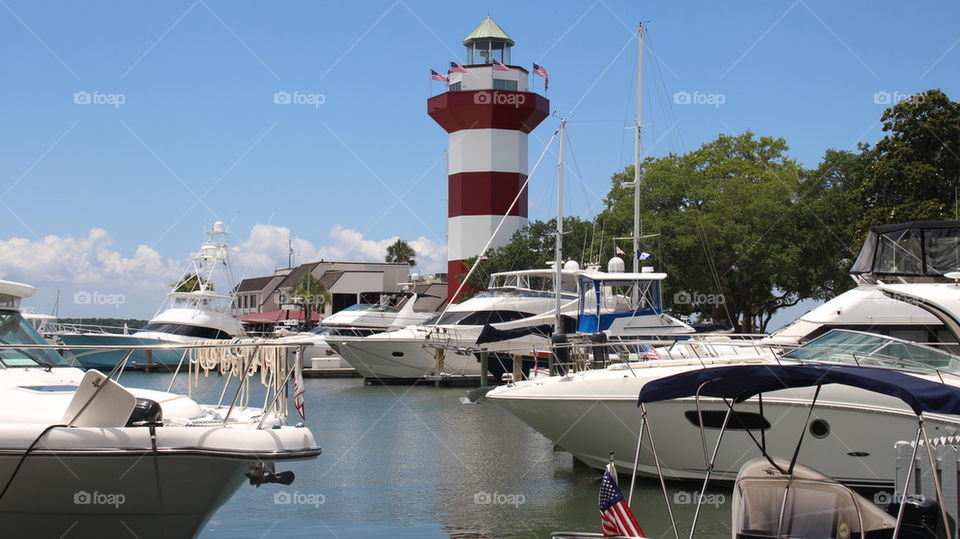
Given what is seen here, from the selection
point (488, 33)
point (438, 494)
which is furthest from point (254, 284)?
point (438, 494)

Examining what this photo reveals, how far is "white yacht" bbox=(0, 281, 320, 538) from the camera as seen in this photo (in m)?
8.66

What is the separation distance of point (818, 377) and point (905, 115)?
2938cm

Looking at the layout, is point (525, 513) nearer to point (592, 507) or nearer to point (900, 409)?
point (592, 507)

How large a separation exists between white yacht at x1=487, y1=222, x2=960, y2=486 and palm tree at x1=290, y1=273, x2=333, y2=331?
197 ft

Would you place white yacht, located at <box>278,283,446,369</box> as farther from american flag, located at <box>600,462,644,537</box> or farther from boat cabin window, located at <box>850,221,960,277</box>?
american flag, located at <box>600,462,644,537</box>

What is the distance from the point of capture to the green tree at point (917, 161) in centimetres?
3409

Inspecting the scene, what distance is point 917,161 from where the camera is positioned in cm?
3462

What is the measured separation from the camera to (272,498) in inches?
611

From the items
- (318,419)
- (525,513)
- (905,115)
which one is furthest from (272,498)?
(905,115)

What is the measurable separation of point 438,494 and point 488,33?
48159 mm

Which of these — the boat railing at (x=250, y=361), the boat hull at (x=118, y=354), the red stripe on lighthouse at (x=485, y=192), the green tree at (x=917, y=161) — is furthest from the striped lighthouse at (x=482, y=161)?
the boat railing at (x=250, y=361)

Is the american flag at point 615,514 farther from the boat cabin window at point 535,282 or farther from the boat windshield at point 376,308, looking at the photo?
the boat windshield at point 376,308

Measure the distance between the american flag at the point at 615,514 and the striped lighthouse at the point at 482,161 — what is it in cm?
4411

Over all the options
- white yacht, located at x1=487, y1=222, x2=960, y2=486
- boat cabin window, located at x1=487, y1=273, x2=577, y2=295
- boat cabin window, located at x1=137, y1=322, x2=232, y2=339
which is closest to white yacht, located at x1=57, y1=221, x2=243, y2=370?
boat cabin window, located at x1=137, y1=322, x2=232, y2=339
